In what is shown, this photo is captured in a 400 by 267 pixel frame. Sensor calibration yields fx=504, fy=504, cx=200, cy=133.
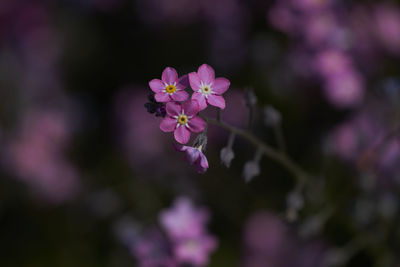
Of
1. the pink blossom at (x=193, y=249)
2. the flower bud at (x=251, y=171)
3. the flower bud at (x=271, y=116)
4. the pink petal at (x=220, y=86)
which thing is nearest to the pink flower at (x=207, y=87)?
the pink petal at (x=220, y=86)

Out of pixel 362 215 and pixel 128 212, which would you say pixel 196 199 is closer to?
pixel 128 212

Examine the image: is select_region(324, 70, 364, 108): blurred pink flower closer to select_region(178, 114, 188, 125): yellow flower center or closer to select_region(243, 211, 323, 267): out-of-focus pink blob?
select_region(243, 211, 323, 267): out-of-focus pink blob

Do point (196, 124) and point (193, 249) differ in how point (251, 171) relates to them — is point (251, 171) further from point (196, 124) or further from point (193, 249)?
point (193, 249)

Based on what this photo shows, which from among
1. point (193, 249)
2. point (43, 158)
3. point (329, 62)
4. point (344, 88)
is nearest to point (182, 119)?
point (193, 249)

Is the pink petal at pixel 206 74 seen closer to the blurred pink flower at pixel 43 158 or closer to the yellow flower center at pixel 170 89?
the yellow flower center at pixel 170 89

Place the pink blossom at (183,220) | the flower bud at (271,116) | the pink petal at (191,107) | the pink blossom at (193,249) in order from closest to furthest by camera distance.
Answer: the pink petal at (191,107), the flower bud at (271,116), the pink blossom at (193,249), the pink blossom at (183,220)

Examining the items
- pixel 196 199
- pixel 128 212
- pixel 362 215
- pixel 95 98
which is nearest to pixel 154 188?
pixel 128 212
